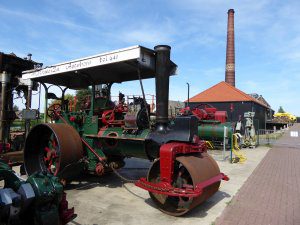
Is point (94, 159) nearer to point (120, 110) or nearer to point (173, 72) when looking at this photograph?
point (120, 110)

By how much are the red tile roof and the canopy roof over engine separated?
27.2m

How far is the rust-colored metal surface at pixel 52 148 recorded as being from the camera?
551 centimetres

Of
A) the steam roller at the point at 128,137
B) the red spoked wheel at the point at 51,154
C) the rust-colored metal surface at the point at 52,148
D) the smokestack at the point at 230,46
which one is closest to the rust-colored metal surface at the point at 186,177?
the steam roller at the point at 128,137

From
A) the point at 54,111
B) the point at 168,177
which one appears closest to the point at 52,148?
the point at 54,111

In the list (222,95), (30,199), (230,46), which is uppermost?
(230,46)

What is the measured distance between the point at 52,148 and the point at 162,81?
2.81m

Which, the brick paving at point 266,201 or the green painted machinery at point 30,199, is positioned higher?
the green painted machinery at point 30,199

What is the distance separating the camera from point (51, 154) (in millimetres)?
6102

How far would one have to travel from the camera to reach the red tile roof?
32.8 metres

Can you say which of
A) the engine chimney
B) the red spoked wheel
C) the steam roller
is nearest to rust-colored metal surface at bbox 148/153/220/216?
the steam roller

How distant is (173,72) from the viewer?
5.78 meters

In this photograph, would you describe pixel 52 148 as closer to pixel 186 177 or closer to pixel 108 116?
pixel 108 116

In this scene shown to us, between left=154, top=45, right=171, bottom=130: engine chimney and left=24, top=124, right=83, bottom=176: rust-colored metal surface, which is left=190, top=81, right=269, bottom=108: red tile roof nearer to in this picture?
left=24, top=124, right=83, bottom=176: rust-colored metal surface

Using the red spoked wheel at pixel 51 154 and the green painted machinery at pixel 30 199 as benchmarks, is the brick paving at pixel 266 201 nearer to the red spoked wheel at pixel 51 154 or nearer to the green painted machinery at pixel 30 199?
the green painted machinery at pixel 30 199
